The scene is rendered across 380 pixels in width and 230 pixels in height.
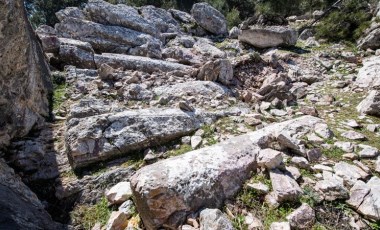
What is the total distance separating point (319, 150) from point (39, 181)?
4368 millimetres

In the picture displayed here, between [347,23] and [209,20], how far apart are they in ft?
23.2

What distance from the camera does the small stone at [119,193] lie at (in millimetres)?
3947

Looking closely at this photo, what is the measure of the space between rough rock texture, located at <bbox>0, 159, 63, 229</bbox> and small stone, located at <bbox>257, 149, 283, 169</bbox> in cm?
269

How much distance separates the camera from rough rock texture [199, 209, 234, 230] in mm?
2979

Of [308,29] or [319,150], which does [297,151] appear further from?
[308,29]

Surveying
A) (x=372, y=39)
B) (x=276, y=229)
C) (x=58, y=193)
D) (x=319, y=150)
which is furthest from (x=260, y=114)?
(x=372, y=39)

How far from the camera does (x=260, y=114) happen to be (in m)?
6.27

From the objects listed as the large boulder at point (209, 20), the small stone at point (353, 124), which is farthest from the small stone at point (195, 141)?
the large boulder at point (209, 20)

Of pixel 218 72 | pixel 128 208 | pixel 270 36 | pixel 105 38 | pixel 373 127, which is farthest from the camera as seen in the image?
pixel 270 36

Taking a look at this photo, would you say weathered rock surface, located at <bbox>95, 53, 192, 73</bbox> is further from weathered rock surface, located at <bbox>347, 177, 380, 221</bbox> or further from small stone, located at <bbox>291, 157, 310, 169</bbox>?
weathered rock surface, located at <bbox>347, 177, 380, 221</bbox>

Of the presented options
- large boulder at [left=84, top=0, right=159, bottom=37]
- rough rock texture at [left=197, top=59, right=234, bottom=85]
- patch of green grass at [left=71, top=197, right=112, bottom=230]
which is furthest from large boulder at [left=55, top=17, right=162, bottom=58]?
patch of green grass at [left=71, top=197, right=112, bottom=230]

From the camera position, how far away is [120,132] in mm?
5117

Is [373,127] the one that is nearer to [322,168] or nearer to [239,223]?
[322,168]

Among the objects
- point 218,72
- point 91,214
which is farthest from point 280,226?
point 218,72
